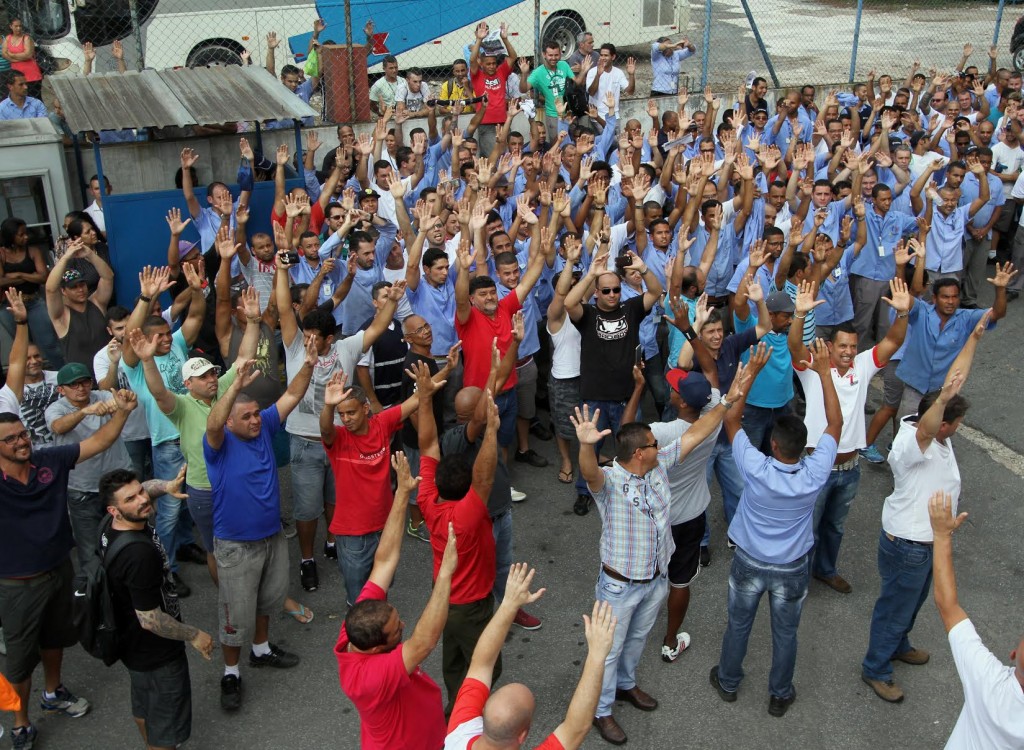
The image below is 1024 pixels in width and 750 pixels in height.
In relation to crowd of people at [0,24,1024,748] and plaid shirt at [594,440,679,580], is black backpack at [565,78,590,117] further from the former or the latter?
plaid shirt at [594,440,679,580]

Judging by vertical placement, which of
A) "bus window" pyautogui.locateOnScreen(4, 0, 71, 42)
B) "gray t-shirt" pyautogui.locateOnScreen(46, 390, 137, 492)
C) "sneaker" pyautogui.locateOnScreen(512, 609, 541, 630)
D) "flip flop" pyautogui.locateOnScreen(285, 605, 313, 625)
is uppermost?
"bus window" pyautogui.locateOnScreen(4, 0, 71, 42)

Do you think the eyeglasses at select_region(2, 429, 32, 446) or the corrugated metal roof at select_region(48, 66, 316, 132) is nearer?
the eyeglasses at select_region(2, 429, 32, 446)

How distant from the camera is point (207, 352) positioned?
26.0 ft

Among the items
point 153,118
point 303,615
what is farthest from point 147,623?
point 153,118

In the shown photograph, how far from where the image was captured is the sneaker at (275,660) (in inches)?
226

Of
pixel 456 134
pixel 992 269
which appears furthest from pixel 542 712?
pixel 992 269

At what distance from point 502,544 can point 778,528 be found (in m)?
1.67

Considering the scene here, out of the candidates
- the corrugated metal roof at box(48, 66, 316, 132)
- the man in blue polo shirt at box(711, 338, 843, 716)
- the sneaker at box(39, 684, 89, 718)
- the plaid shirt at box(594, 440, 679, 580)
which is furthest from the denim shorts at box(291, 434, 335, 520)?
the corrugated metal roof at box(48, 66, 316, 132)

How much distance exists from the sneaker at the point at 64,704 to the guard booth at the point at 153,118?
15.5 ft

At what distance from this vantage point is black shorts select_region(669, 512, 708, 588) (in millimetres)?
5562

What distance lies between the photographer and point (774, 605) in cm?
510

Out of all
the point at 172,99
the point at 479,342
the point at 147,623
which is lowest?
the point at 147,623

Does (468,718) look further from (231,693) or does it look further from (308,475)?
(308,475)

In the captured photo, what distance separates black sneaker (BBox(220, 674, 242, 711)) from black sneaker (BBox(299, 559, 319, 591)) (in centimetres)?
104
